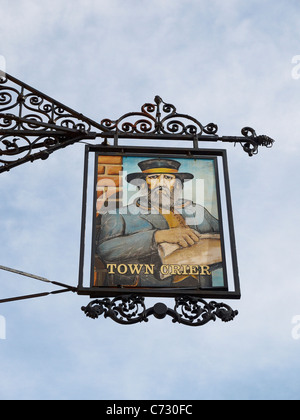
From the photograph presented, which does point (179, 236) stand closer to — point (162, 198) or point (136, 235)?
point (136, 235)

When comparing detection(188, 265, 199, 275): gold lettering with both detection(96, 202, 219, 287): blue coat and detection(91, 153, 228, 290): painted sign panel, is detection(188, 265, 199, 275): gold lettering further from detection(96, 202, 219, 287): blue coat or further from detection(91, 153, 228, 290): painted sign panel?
detection(96, 202, 219, 287): blue coat

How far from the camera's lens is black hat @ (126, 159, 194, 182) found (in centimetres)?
1246

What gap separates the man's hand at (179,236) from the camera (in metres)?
11.8

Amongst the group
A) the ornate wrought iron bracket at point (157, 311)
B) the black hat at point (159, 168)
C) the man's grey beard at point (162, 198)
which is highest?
the black hat at point (159, 168)

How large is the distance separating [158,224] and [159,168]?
38.5 inches

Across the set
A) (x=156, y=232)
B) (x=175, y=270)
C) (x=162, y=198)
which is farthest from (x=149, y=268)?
(x=162, y=198)

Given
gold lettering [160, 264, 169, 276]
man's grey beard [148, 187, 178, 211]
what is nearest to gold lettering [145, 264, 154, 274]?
gold lettering [160, 264, 169, 276]

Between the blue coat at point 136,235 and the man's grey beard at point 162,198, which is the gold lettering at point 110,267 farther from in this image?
the man's grey beard at point 162,198

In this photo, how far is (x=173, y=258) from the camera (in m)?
11.6

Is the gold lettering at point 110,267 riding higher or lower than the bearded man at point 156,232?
lower

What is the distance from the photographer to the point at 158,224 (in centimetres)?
1199

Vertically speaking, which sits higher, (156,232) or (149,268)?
(156,232)

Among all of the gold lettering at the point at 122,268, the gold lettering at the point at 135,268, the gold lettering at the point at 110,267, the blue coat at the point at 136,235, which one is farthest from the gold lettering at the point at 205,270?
the gold lettering at the point at 110,267

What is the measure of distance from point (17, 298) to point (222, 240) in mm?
2819
